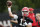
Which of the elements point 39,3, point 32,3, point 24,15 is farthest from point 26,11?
point 39,3

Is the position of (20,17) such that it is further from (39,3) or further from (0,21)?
(39,3)

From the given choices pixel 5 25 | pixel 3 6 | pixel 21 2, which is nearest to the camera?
pixel 5 25

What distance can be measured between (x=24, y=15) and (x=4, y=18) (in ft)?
14.7

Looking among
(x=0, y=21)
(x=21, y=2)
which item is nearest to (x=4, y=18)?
(x=0, y=21)

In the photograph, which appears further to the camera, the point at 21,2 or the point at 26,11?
the point at 21,2

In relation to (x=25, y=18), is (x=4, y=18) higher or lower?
lower

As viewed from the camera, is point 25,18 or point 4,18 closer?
point 25,18

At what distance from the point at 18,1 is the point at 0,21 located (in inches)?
162

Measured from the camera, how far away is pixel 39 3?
13.9 m

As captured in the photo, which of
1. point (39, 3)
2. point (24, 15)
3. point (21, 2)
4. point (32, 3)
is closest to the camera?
point (24, 15)

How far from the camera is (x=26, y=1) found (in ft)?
39.2

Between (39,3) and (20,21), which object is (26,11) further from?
(39,3)

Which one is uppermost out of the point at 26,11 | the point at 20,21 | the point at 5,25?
the point at 26,11

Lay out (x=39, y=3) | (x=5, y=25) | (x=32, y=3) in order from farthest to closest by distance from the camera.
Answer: (x=39, y=3) → (x=32, y=3) → (x=5, y=25)
